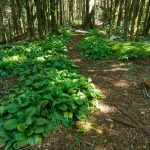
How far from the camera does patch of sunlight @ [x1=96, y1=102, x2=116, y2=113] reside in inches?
220

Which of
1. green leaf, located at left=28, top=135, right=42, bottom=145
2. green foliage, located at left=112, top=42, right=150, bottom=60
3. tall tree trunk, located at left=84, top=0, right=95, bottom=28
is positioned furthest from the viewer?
tall tree trunk, located at left=84, top=0, right=95, bottom=28

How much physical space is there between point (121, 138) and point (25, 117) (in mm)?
1897

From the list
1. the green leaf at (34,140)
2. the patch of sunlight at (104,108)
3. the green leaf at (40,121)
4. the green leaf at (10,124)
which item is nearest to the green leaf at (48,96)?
the green leaf at (40,121)

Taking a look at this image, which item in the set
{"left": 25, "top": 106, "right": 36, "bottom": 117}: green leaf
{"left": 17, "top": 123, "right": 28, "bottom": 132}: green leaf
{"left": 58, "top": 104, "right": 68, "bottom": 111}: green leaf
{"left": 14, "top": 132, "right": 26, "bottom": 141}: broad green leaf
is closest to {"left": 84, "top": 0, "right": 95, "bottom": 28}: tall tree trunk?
{"left": 58, "top": 104, "right": 68, "bottom": 111}: green leaf

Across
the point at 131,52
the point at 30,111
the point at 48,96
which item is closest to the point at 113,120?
the point at 48,96

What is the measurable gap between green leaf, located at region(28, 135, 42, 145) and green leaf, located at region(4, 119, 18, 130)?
14.5 inches

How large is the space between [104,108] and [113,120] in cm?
51

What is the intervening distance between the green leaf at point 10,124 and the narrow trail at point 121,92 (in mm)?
1574

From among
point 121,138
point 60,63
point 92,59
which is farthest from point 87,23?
point 121,138

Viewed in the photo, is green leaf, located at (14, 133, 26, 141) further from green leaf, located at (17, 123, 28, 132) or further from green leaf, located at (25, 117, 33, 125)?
green leaf, located at (25, 117, 33, 125)

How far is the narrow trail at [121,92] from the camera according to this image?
15.3 ft

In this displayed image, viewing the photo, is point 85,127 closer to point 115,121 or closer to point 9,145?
point 115,121

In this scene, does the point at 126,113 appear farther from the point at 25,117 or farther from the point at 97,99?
the point at 25,117

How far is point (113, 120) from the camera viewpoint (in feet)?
17.2
